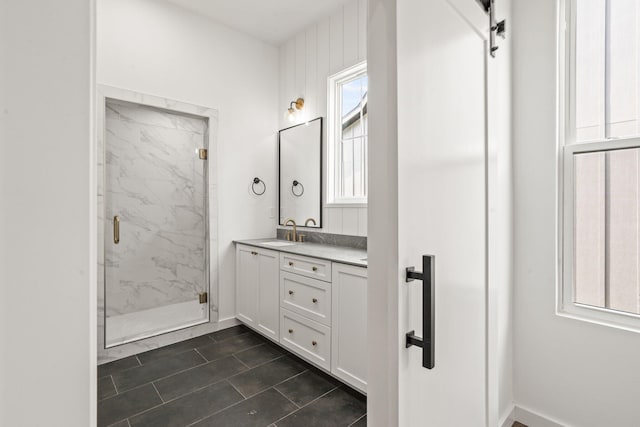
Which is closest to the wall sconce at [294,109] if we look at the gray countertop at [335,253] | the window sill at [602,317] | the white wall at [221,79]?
the white wall at [221,79]

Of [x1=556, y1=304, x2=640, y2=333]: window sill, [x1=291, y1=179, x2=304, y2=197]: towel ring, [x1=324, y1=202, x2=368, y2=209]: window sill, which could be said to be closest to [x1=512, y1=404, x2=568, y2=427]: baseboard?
[x1=556, y1=304, x2=640, y2=333]: window sill

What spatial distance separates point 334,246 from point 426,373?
210cm

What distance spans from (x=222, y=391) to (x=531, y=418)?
6.16 ft

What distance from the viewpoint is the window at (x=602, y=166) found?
143 centimetres

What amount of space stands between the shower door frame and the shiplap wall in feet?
3.23

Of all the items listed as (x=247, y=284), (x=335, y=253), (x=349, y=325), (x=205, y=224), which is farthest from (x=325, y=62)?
(x=349, y=325)

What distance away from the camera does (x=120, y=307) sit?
3.31 meters

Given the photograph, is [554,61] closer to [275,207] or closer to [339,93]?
[339,93]

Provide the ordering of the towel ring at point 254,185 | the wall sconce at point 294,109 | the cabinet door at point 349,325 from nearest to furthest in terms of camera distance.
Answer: the cabinet door at point 349,325 < the wall sconce at point 294,109 < the towel ring at point 254,185

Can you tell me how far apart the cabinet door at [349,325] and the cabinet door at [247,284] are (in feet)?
3.61

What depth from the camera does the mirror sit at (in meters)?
3.12

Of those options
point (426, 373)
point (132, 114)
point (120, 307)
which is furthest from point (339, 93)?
point (120, 307)

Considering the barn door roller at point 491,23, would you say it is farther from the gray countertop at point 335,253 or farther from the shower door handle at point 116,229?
the shower door handle at point 116,229

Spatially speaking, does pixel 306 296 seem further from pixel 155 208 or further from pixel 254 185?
pixel 155 208
